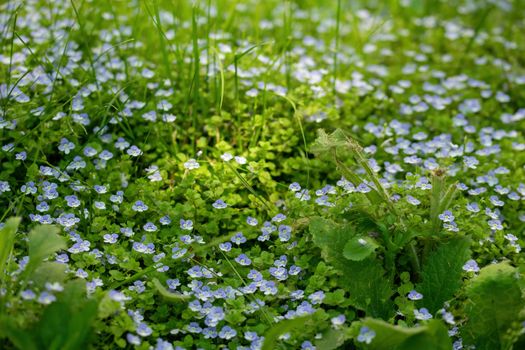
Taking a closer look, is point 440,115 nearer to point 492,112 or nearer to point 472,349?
point 492,112

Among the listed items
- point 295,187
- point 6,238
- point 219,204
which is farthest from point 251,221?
point 6,238

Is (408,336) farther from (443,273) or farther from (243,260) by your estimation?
(243,260)

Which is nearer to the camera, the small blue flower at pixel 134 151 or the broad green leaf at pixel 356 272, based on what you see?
the broad green leaf at pixel 356 272

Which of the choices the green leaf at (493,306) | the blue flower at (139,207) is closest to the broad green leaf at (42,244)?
the blue flower at (139,207)

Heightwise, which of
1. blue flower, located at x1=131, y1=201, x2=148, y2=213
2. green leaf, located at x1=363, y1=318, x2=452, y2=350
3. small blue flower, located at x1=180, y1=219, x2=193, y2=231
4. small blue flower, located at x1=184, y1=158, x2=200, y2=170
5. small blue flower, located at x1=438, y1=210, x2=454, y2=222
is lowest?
green leaf, located at x1=363, y1=318, x2=452, y2=350

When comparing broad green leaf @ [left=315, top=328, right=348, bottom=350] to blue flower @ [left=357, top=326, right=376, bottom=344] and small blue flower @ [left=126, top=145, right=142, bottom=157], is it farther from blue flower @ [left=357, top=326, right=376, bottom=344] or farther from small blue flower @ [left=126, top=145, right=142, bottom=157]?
small blue flower @ [left=126, top=145, right=142, bottom=157]

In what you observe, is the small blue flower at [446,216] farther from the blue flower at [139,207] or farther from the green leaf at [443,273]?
the blue flower at [139,207]

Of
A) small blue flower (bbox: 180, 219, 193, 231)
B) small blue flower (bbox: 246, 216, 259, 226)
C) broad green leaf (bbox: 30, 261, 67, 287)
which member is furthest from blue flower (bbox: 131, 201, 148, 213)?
broad green leaf (bbox: 30, 261, 67, 287)
